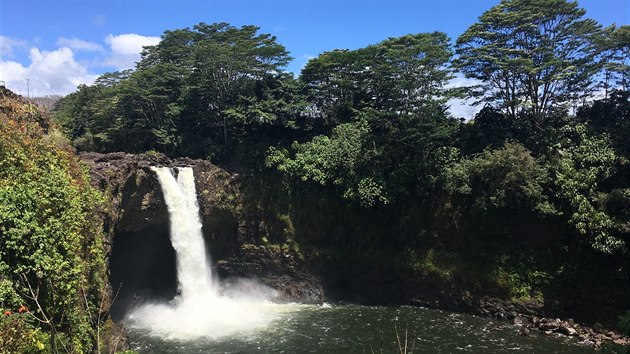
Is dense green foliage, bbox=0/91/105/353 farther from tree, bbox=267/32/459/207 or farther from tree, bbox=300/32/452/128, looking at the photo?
tree, bbox=300/32/452/128

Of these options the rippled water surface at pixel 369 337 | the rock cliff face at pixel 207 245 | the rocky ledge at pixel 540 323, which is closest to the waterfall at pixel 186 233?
the rock cliff face at pixel 207 245

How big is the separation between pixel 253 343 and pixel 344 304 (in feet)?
24.0

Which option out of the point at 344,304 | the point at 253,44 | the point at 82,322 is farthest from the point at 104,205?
the point at 253,44

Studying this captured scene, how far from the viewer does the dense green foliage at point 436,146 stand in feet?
69.5

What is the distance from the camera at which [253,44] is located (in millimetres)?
30469

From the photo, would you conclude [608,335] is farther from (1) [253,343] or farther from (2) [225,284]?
(2) [225,284]

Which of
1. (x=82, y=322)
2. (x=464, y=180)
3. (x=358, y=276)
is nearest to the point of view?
(x=82, y=322)

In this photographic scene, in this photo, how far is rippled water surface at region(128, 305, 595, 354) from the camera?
58.7ft

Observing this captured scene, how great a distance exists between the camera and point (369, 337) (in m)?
19.3

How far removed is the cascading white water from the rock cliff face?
63 centimetres

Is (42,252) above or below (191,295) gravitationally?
above

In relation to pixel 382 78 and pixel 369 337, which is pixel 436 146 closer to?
pixel 382 78

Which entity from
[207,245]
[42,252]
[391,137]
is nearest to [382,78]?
[391,137]

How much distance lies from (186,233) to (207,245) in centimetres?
206
